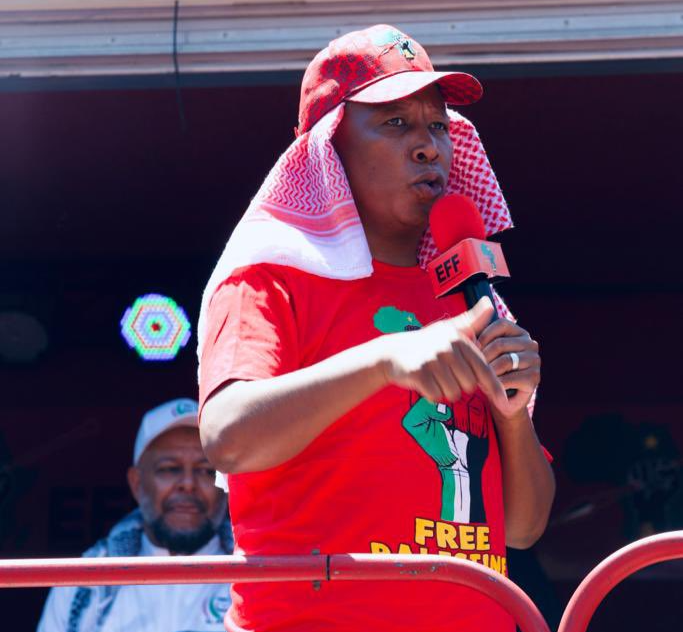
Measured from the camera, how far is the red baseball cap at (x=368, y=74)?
2.09m

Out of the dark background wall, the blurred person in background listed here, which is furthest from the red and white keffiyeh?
the dark background wall

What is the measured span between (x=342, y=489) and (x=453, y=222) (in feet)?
1.68

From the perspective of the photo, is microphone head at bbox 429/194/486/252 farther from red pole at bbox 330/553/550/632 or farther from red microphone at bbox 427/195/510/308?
red pole at bbox 330/553/550/632

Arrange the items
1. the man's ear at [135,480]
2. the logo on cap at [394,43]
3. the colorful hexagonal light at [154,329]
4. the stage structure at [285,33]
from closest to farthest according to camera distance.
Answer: the logo on cap at [394,43] < the stage structure at [285,33] < the man's ear at [135,480] < the colorful hexagonal light at [154,329]

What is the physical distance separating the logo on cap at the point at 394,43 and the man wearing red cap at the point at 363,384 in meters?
0.03

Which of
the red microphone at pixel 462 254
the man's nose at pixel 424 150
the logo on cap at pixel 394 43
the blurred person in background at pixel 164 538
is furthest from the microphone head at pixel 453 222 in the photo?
the blurred person in background at pixel 164 538

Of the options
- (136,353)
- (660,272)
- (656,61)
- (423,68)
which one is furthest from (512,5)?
(136,353)

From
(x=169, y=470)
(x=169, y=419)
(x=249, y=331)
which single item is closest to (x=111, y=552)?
(x=169, y=470)

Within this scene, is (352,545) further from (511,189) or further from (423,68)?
(511,189)

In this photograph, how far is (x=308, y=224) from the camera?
1.95m

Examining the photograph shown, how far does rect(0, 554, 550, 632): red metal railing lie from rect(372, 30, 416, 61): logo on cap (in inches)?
40.2

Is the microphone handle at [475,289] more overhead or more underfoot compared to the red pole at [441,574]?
more overhead

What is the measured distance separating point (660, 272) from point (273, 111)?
2.93 meters

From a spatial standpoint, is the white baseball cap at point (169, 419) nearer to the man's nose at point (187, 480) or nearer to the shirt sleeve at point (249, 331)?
the man's nose at point (187, 480)
